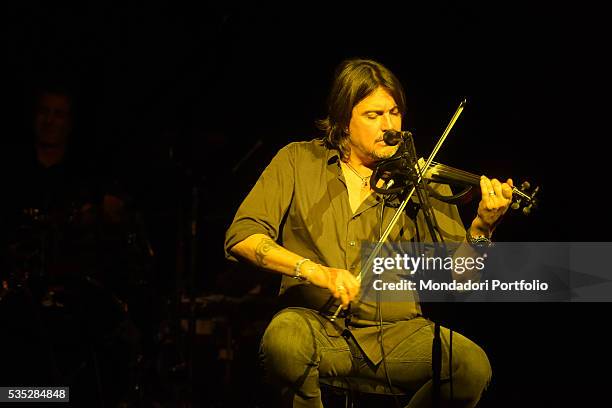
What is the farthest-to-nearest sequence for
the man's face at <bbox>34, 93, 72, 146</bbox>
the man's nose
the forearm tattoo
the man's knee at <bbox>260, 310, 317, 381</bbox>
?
the man's face at <bbox>34, 93, 72, 146</bbox> < the man's nose < the forearm tattoo < the man's knee at <bbox>260, 310, 317, 381</bbox>

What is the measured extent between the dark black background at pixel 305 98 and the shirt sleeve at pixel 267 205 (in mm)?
1246

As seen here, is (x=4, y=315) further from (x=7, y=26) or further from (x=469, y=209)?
(x=469, y=209)

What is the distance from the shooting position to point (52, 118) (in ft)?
12.4

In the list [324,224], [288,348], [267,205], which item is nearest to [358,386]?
[288,348]

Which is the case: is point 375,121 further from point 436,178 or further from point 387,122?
point 436,178

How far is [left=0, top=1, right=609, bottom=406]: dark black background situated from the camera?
3.84 metres

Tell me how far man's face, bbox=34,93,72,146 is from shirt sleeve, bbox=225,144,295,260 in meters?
1.59

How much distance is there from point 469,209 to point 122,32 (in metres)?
2.22

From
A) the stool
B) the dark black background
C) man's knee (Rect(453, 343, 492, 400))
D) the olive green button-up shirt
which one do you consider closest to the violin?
the olive green button-up shirt

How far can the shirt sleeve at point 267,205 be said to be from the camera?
2514mm

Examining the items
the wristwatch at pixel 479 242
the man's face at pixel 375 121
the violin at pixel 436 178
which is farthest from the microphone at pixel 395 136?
the wristwatch at pixel 479 242

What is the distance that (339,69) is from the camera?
113 inches

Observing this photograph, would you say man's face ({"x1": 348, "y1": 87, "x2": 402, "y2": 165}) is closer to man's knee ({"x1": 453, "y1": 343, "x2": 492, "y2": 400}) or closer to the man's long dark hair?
the man's long dark hair

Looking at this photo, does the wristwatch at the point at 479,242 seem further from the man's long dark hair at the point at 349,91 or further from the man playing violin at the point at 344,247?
the man's long dark hair at the point at 349,91
